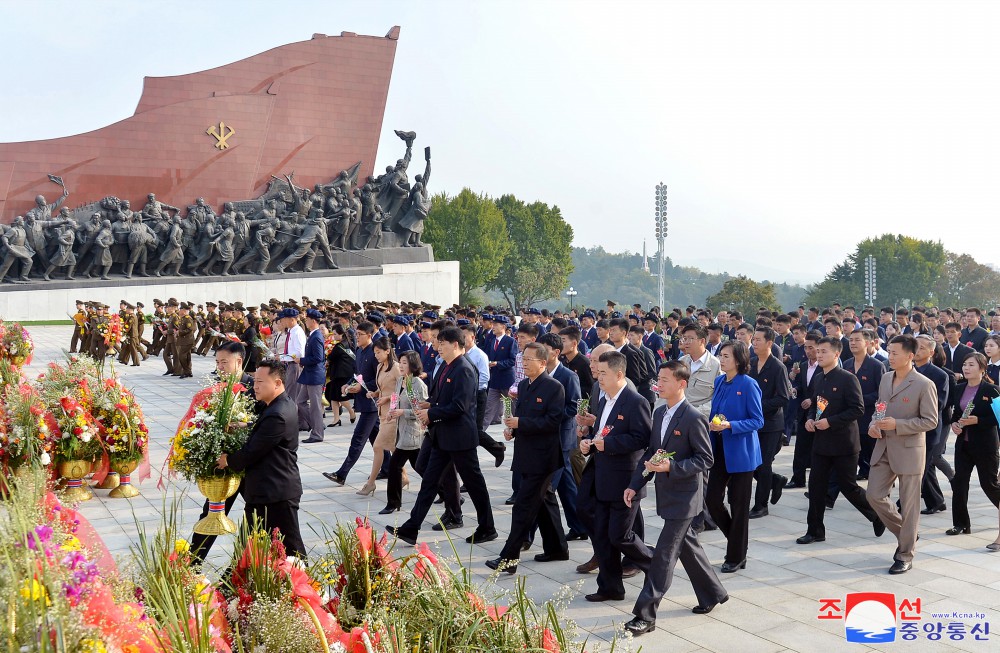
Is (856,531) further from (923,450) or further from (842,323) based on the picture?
(842,323)

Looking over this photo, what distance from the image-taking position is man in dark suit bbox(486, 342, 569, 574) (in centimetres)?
559

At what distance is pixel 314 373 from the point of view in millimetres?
10336

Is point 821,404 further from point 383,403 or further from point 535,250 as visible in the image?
point 535,250

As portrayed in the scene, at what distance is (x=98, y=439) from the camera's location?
7664 mm

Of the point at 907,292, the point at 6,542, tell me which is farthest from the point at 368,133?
the point at 907,292

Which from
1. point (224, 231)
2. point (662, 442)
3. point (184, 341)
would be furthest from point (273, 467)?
point (224, 231)

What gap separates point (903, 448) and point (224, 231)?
80.3 feet

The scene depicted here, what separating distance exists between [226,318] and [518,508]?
14.3 m

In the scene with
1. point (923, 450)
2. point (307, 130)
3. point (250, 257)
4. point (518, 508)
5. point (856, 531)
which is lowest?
point (856, 531)

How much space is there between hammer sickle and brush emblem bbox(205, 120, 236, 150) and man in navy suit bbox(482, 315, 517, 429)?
20017mm

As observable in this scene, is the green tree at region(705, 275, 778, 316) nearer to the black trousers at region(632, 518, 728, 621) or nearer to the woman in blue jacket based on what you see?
the woman in blue jacket

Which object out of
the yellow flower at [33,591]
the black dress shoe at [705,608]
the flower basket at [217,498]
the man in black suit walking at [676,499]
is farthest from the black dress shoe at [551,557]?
the yellow flower at [33,591]

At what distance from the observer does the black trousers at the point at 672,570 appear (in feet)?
15.3

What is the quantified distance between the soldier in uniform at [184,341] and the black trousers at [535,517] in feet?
41.0
